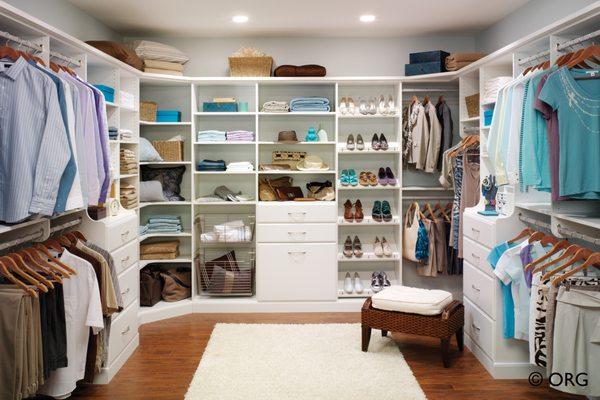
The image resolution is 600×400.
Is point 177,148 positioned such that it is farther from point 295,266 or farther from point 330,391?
point 330,391

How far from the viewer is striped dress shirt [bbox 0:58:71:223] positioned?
8.27 ft

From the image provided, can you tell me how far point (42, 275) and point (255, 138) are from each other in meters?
2.81

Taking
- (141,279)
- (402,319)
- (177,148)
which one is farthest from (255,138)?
(402,319)

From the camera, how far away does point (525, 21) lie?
4.43 m

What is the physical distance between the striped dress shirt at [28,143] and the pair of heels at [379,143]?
3.16m

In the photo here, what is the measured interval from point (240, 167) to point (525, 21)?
2.75 m

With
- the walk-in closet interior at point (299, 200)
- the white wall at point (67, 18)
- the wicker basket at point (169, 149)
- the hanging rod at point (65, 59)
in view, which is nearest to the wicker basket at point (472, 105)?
the walk-in closet interior at point (299, 200)

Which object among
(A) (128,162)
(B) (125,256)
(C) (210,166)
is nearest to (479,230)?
(B) (125,256)

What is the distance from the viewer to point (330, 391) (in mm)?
3266

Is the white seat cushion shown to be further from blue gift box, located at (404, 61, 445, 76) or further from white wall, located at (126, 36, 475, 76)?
white wall, located at (126, 36, 475, 76)

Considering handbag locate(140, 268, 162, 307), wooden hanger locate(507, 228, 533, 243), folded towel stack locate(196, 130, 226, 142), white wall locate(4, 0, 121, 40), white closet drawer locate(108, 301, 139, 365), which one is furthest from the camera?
folded towel stack locate(196, 130, 226, 142)

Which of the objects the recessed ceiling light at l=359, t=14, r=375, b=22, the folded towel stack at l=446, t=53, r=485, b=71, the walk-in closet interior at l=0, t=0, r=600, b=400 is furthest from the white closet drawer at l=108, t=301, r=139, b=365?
the folded towel stack at l=446, t=53, r=485, b=71

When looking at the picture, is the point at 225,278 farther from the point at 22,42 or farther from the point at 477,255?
the point at 22,42

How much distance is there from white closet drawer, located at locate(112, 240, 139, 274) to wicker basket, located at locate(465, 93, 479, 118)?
297 centimetres
